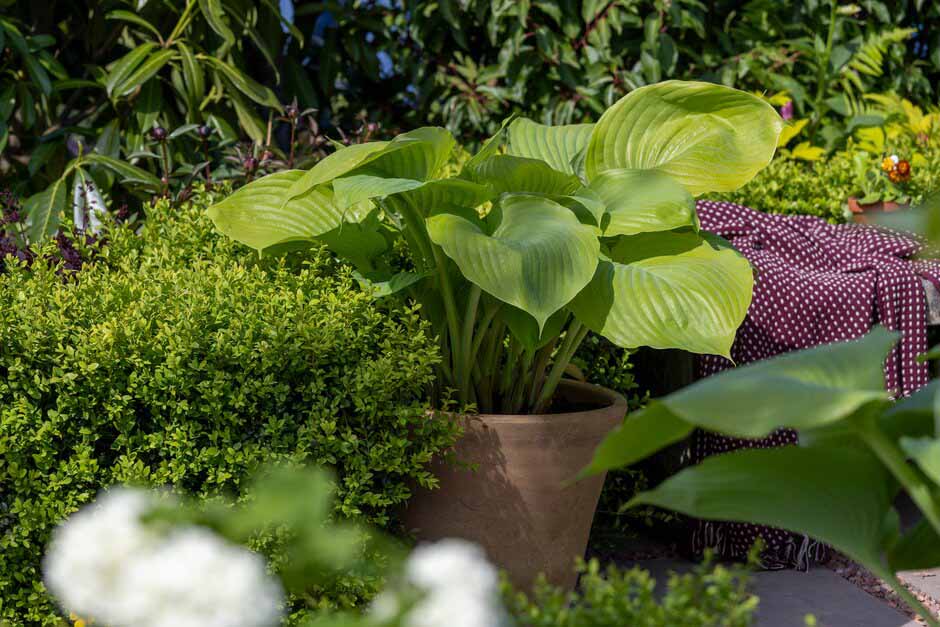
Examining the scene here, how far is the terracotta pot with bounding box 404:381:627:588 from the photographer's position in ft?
6.97

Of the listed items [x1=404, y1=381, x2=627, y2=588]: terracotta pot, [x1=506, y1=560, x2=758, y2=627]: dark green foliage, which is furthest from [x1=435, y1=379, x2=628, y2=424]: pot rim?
[x1=506, y1=560, x2=758, y2=627]: dark green foliage

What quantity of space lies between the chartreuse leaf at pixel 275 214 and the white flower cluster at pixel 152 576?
161 centimetres

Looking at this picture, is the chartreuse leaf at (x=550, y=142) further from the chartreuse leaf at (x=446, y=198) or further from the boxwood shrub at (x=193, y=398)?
the boxwood shrub at (x=193, y=398)

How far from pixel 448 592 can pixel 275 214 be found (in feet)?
5.75

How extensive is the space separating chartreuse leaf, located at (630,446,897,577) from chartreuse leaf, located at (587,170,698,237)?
1.09 metres

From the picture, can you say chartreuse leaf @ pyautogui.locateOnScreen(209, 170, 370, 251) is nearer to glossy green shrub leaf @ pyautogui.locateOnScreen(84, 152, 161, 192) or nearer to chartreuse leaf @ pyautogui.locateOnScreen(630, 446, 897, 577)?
glossy green shrub leaf @ pyautogui.locateOnScreen(84, 152, 161, 192)

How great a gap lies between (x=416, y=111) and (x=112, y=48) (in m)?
1.45

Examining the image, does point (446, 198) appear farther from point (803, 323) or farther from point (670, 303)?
point (803, 323)

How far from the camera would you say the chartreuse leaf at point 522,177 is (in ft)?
7.09

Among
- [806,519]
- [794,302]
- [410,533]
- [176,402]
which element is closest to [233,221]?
[176,402]

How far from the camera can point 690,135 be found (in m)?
2.34

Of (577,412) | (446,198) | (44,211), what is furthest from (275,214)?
(44,211)

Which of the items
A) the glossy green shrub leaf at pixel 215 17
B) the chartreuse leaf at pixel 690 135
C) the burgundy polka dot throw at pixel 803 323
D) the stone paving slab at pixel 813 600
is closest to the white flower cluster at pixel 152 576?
the chartreuse leaf at pixel 690 135

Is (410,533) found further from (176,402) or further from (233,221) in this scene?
(233,221)
